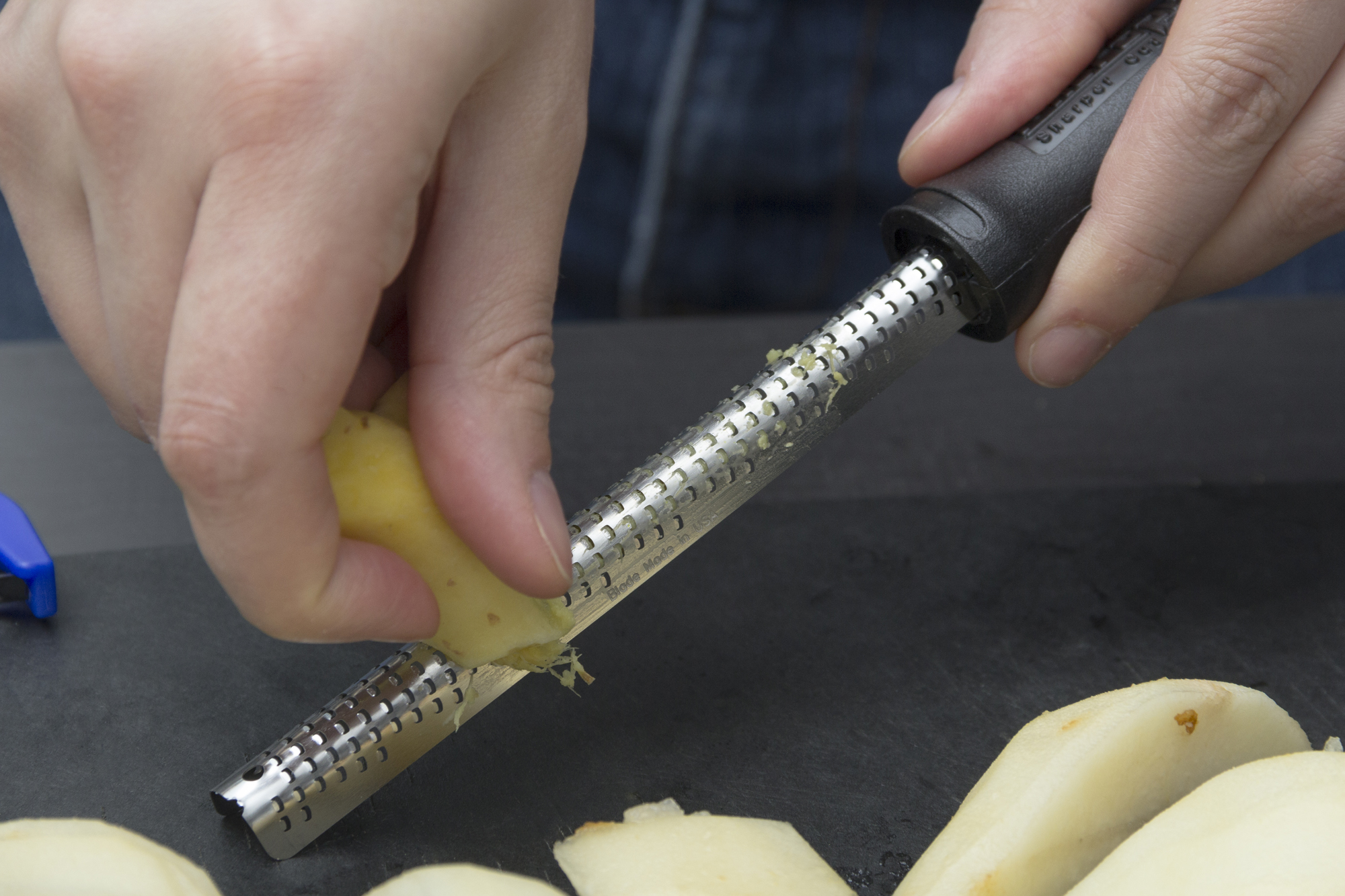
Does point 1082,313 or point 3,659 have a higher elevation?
point 1082,313

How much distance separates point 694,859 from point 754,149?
99 cm

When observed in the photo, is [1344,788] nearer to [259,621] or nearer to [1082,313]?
[1082,313]

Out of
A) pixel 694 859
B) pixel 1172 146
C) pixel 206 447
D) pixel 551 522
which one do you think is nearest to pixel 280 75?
pixel 206 447

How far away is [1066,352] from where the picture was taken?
1040mm

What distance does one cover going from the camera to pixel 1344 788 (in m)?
0.71

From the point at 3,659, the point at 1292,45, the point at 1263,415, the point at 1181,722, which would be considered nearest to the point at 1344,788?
the point at 1181,722

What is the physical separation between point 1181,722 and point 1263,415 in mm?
667

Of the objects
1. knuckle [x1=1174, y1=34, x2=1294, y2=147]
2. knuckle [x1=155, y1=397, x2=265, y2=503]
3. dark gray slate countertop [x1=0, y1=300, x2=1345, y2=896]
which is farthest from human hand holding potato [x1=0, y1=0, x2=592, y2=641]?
knuckle [x1=1174, y1=34, x2=1294, y2=147]

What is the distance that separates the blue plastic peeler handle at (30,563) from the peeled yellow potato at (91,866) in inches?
12.0

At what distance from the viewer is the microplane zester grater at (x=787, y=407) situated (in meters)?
0.87

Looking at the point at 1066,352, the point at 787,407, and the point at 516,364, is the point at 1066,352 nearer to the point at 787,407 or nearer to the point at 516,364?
the point at 787,407

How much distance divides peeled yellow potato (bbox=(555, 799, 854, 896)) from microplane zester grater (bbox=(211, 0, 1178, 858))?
0.49ft

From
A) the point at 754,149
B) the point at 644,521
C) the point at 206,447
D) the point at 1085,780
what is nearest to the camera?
the point at 206,447

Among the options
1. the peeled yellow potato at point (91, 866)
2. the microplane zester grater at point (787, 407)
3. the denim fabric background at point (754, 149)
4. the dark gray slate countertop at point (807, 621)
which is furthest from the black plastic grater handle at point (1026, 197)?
the peeled yellow potato at point (91, 866)
